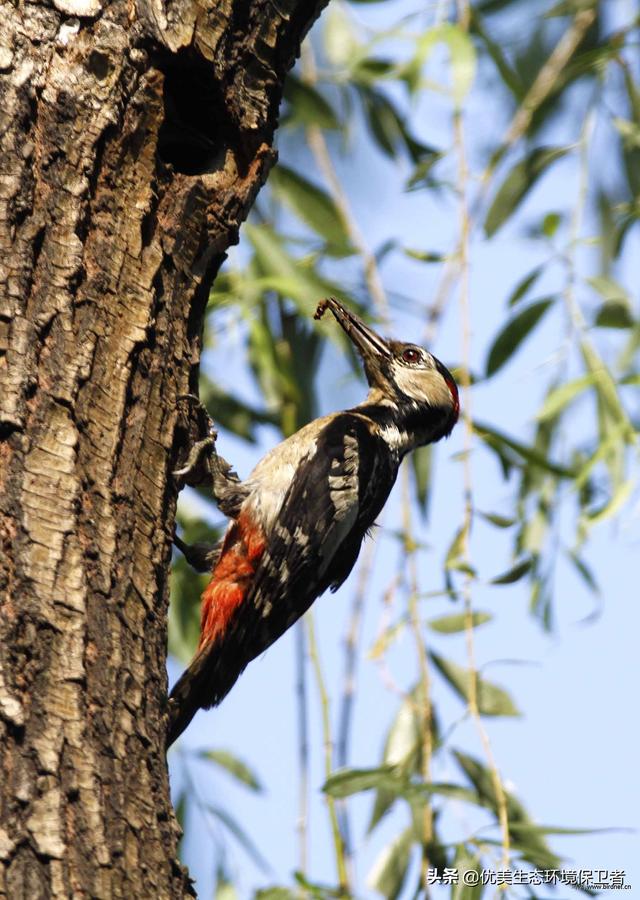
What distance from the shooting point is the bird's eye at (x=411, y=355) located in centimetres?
418

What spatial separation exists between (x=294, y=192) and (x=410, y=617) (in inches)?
55.7

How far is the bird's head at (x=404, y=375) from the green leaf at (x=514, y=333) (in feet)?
0.97

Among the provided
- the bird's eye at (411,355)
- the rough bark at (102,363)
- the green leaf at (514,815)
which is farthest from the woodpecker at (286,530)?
the rough bark at (102,363)

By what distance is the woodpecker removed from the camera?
332 centimetres

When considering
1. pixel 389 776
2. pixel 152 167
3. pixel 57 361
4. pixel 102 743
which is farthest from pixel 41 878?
pixel 389 776

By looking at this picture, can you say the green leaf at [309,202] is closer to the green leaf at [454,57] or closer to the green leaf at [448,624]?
the green leaf at [454,57]

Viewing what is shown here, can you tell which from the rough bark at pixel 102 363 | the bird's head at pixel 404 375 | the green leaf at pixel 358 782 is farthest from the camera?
the bird's head at pixel 404 375

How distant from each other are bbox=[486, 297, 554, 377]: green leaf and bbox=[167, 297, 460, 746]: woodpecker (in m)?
0.43

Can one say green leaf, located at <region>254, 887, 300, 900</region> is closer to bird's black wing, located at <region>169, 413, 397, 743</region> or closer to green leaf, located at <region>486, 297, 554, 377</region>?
bird's black wing, located at <region>169, 413, 397, 743</region>

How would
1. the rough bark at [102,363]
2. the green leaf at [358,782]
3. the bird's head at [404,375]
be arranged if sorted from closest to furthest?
the rough bark at [102,363] → the green leaf at [358,782] → the bird's head at [404,375]

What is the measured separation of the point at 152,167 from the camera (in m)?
2.45

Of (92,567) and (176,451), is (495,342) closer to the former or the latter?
(176,451)

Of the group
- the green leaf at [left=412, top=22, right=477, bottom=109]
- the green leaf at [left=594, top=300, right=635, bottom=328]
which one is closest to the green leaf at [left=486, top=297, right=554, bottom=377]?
the green leaf at [left=594, top=300, right=635, bottom=328]

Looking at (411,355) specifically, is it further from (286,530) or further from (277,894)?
(277,894)
